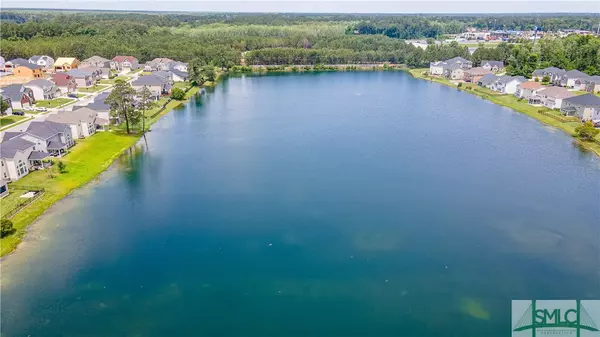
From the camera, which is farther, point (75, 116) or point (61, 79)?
point (61, 79)

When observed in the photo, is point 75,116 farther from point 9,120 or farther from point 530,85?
point 530,85

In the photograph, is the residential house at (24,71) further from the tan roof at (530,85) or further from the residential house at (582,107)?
the residential house at (582,107)

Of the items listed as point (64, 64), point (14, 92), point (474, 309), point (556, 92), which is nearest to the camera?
point (474, 309)

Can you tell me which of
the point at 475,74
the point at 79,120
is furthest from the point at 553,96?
the point at 79,120

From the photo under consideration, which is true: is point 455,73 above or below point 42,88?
below

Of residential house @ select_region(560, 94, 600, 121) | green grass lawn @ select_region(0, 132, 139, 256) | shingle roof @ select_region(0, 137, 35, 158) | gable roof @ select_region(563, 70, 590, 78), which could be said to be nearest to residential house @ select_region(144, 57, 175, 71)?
green grass lawn @ select_region(0, 132, 139, 256)

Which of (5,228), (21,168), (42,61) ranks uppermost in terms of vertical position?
(42,61)

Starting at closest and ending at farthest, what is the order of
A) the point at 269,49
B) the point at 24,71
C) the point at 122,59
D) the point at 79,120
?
the point at 79,120 → the point at 24,71 → the point at 122,59 → the point at 269,49

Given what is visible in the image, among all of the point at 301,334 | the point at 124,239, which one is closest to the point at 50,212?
the point at 124,239
